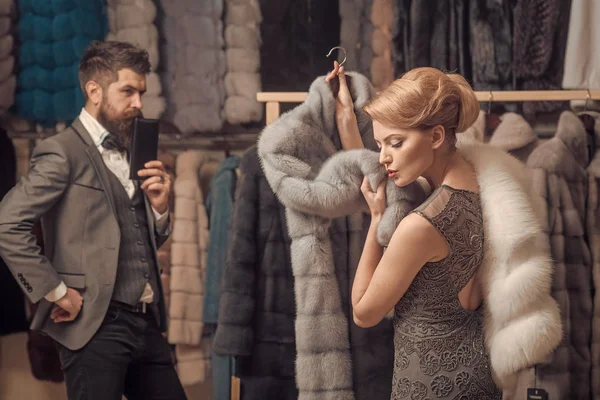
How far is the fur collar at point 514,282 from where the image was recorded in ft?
5.85

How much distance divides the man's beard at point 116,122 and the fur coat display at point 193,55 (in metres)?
0.68

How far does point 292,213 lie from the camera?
2.23 metres

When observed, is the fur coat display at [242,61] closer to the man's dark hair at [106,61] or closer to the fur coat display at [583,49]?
the man's dark hair at [106,61]

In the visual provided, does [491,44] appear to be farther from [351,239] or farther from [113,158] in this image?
[113,158]

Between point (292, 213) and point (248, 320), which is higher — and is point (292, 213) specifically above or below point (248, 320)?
above

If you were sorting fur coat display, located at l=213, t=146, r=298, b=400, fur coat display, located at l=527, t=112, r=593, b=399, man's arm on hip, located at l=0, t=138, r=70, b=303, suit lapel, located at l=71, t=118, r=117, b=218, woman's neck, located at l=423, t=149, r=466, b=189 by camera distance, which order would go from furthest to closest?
fur coat display, located at l=527, t=112, r=593, b=399 → fur coat display, located at l=213, t=146, r=298, b=400 → suit lapel, located at l=71, t=118, r=117, b=218 → man's arm on hip, located at l=0, t=138, r=70, b=303 → woman's neck, located at l=423, t=149, r=466, b=189

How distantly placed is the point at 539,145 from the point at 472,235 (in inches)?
41.4

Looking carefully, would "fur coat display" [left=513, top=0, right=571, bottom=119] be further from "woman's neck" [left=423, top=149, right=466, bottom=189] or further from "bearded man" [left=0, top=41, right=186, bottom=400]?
"bearded man" [left=0, top=41, right=186, bottom=400]

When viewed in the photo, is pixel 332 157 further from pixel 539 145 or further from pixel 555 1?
pixel 555 1

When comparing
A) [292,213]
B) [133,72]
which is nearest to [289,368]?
[292,213]

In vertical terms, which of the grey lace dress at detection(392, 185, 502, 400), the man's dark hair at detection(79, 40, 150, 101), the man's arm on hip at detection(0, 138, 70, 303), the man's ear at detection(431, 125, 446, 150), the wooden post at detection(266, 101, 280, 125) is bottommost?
the grey lace dress at detection(392, 185, 502, 400)

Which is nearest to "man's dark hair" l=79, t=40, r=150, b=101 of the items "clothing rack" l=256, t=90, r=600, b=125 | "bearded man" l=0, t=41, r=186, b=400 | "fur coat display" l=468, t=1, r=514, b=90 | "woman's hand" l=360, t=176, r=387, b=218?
"bearded man" l=0, t=41, r=186, b=400

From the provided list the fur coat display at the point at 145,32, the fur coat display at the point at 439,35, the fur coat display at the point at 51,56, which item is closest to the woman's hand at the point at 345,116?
the fur coat display at the point at 439,35

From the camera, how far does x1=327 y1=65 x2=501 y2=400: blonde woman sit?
69.1 inches
